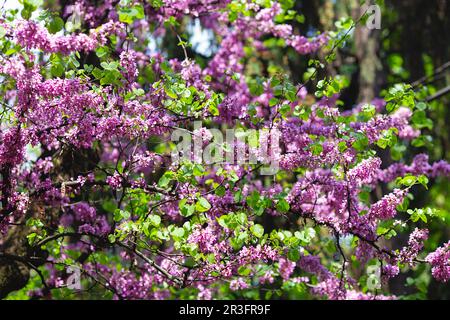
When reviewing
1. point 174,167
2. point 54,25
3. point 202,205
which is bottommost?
point 202,205

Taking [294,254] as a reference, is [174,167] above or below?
above

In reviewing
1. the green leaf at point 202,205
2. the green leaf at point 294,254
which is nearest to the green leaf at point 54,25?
the green leaf at point 202,205

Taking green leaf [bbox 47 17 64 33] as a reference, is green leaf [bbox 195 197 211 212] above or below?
below

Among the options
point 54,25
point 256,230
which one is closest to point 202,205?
point 256,230

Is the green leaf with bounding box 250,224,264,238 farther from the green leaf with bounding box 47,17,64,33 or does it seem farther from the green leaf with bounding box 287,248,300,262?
the green leaf with bounding box 47,17,64,33

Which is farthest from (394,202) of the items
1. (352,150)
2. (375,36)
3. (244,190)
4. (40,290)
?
(375,36)

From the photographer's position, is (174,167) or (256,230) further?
(174,167)

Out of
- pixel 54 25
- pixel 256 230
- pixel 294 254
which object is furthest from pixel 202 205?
pixel 54 25

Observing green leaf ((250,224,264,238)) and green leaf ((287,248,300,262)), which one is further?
green leaf ((287,248,300,262))

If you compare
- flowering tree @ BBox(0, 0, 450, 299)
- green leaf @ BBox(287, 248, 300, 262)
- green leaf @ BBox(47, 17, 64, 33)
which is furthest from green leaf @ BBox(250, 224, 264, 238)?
green leaf @ BBox(47, 17, 64, 33)

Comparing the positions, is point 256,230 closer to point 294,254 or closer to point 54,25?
point 294,254

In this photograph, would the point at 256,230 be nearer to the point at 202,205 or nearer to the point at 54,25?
the point at 202,205

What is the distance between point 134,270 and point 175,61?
81.3 inches
